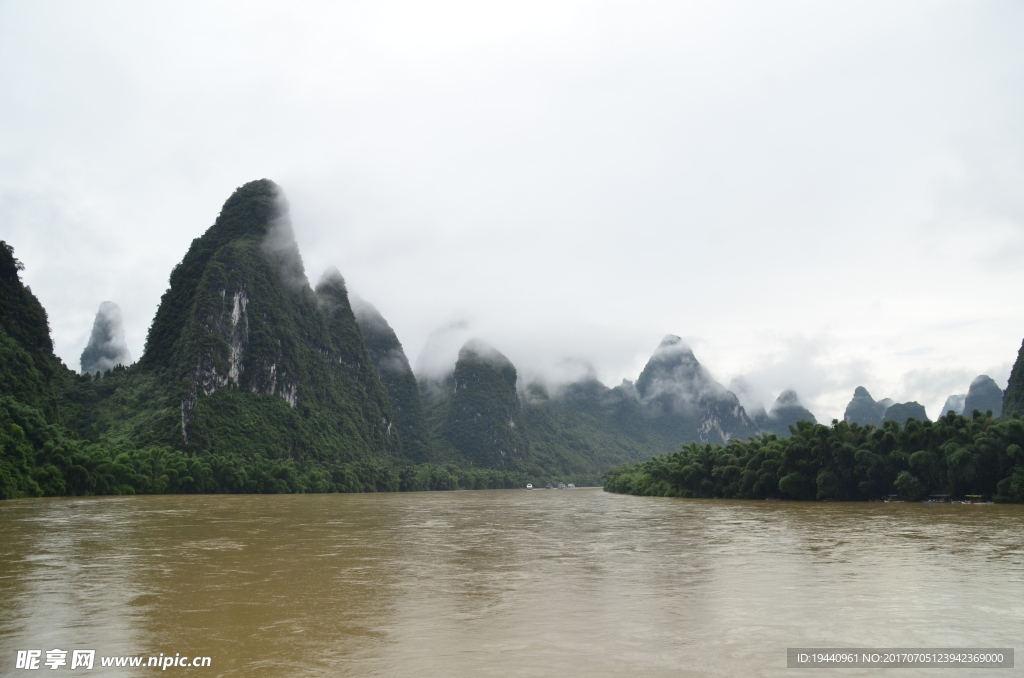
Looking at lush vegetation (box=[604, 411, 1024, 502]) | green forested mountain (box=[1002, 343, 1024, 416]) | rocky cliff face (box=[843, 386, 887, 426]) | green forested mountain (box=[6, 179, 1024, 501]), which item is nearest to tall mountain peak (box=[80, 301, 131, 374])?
green forested mountain (box=[6, 179, 1024, 501])

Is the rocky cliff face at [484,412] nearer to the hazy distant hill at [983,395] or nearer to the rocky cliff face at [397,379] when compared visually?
the rocky cliff face at [397,379]

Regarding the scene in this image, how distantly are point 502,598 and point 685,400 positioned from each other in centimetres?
16861

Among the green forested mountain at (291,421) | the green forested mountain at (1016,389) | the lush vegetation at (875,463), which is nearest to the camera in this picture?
the lush vegetation at (875,463)

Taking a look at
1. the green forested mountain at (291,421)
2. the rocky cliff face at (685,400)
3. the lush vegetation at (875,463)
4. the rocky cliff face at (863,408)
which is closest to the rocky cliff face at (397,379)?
the green forested mountain at (291,421)

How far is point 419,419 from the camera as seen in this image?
103 meters

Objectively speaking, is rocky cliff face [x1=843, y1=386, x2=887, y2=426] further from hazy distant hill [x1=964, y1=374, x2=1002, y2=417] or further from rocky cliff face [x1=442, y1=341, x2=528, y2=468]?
rocky cliff face [x1=442, y1=341, x2=528, y2=468]

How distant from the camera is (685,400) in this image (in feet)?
561

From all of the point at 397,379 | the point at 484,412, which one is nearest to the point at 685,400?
the point at 484,412

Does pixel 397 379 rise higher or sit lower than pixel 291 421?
higher

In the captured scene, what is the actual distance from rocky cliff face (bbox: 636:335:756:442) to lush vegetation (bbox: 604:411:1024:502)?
397 ft

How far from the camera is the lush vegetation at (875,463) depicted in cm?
2900

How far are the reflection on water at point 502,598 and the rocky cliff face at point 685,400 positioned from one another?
5987 inches

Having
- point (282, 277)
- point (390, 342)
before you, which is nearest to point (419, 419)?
point (390, 342)

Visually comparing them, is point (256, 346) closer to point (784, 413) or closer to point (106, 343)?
point (106, 343)
